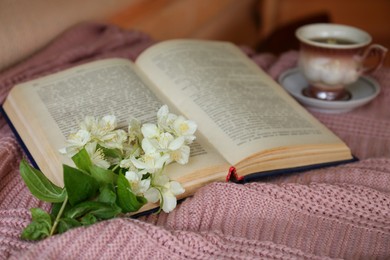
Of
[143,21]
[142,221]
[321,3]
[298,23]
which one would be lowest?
[321,3]

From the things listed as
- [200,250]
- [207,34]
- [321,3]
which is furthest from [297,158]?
[321,3]

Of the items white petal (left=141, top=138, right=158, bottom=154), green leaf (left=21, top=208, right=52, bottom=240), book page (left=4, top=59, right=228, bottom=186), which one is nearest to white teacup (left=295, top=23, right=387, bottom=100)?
book page (left=4, top=59, right=228, bottom=186)

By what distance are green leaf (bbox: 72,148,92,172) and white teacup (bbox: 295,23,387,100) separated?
1.40 feet

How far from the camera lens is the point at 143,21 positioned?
1.40 metres

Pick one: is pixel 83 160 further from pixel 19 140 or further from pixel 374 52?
pixel 374 52

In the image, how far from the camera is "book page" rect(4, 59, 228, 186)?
63 centimetres

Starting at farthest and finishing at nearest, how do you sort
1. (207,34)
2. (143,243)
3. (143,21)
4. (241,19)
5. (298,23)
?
1. (241,19)
2. (207,34)
3. (298,23)
4. (143,21)
5. (143,243)

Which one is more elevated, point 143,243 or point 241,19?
point 143,243

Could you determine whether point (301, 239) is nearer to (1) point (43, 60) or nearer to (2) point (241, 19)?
(1) point (43, 60)

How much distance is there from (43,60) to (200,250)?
50 cm

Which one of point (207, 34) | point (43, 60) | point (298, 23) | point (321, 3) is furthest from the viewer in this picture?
point (321, 3)

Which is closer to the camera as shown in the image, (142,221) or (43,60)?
(142,221)

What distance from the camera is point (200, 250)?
0.51 metres

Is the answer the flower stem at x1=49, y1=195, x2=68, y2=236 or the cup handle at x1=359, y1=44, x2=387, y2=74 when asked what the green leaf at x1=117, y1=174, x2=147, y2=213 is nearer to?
the flower stem at x1=49, y1=195, x2=68, y2=236
